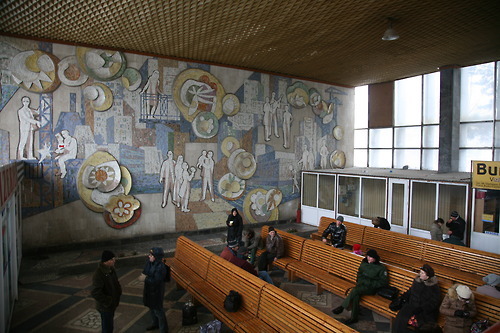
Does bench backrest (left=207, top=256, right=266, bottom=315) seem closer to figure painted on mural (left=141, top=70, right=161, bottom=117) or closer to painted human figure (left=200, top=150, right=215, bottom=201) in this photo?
A: painted human figure (left=200, top=150, right=215, bottom=201)

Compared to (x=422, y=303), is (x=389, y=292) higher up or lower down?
lower down

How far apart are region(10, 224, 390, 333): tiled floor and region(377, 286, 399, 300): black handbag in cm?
58

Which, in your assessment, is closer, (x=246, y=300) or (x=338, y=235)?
(x=246, y=300)

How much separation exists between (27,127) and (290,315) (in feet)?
28.5

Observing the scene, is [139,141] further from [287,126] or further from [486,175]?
[486,175]

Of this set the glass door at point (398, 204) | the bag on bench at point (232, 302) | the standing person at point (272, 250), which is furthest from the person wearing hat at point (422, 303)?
the glass door at point (398, 204)

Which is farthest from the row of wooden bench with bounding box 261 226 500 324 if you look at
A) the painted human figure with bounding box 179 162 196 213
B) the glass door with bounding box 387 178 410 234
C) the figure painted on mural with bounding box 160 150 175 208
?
the glass door with bounding box 387 178 410 234

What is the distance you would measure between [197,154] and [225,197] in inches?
75.8

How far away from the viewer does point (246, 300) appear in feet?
17.0

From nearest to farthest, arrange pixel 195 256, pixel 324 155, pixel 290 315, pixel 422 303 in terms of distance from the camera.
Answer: pixel 290 315 → pixel 422 303 → pixel 195 256 → pixel 324 155

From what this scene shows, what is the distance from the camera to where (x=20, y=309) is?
20.8ft

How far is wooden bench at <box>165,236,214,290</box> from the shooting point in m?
6.49

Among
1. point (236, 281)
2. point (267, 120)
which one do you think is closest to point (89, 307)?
point (236, 281)

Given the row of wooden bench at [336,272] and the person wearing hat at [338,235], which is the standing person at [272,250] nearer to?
the row of wooden bench at [336,272]
